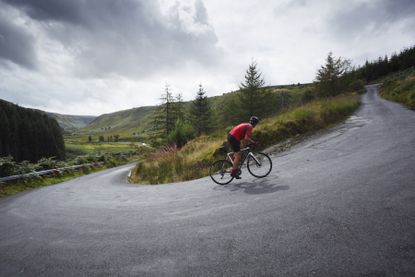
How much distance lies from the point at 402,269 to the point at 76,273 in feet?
14.0

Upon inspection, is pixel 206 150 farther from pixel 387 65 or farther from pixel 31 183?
pixel 387 65

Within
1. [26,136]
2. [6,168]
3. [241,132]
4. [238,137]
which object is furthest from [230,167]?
[26,136]

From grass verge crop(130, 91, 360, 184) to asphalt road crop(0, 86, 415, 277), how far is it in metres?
4.45

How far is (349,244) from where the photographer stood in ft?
9.10

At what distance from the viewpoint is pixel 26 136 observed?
216 ft

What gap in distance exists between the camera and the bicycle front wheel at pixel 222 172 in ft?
24.2

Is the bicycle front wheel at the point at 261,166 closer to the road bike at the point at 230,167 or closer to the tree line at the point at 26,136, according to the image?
the road bike at the point at 230,167

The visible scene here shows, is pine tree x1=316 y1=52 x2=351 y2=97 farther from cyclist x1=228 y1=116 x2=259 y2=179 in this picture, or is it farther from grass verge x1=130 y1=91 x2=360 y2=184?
cyclist x1=228 y1=116 x2=259 y2=179

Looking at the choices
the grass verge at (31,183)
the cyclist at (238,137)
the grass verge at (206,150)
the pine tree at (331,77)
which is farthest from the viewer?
the pine tree at (331,77)

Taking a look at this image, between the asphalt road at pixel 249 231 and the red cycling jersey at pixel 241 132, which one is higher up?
the red cycling jersey at pixel 241 132

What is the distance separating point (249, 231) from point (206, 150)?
28.9 feet

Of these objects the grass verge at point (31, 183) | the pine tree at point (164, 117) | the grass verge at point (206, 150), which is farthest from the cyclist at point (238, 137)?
the pine tree at point (164, 117)

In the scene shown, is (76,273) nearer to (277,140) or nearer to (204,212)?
(204,212)

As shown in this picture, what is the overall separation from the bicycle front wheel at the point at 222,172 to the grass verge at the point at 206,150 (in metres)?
2.36
